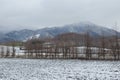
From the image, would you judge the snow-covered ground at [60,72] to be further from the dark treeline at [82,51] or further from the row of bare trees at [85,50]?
the row of bare trees at [85,50]

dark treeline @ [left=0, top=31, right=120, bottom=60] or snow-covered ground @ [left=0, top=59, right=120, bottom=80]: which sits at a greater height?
dark treeline @ [left=0, top=31, right=120, bottom=60]

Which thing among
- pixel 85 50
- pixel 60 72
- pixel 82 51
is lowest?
pixel 60 72

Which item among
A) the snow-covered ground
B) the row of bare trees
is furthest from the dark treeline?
the snow-covered ground

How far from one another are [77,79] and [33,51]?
118295mm

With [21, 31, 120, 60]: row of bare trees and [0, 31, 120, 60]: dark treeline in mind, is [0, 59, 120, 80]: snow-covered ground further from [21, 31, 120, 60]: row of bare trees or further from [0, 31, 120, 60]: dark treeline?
[21, 31, 120, 60]: row of bare trees

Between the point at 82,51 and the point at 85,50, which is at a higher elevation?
the point at 85,50

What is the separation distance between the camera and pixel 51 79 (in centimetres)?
3909

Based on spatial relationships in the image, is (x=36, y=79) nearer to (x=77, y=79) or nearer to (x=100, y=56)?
(x=77, y=79)

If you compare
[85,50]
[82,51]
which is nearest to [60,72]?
[85,50]

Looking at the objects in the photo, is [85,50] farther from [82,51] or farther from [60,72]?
[60,72]

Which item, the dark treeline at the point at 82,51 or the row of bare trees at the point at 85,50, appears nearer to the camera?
the row of bare trees at the point at 85,50

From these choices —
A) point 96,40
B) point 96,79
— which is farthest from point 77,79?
point 96,40

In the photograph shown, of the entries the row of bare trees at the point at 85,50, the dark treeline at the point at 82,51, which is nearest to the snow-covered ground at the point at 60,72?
the dark treeline at the point at 82,51

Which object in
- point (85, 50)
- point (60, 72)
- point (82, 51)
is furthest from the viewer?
point (82, 51)
